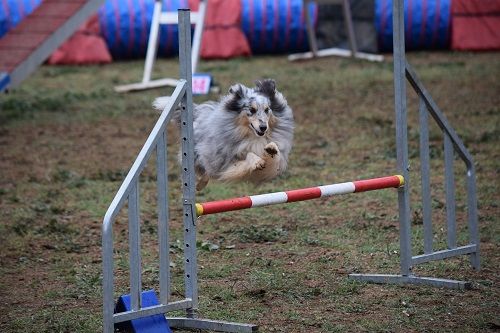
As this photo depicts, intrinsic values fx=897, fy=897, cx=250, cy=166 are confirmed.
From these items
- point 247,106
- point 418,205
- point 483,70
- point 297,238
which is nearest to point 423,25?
point 483,70

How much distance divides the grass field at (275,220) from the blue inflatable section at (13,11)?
9.34 ft

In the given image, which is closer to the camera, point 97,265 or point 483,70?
point 97,265

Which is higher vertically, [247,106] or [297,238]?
[247,106]

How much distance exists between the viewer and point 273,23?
1605cm

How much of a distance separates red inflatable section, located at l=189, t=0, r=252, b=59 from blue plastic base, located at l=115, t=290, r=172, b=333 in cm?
1176

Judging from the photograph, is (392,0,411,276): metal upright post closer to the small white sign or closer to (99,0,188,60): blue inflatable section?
the small white sign

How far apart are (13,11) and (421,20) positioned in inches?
279

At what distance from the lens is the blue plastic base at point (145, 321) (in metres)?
4.12

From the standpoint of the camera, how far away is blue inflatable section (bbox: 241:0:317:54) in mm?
15961

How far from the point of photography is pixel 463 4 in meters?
15.6

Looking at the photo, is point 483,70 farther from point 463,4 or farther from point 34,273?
point 34,273

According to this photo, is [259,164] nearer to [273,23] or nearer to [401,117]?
[401,117]

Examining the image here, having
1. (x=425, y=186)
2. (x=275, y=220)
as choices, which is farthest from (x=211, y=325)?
(x=275, y=220)

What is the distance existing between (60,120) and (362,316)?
279 inches
